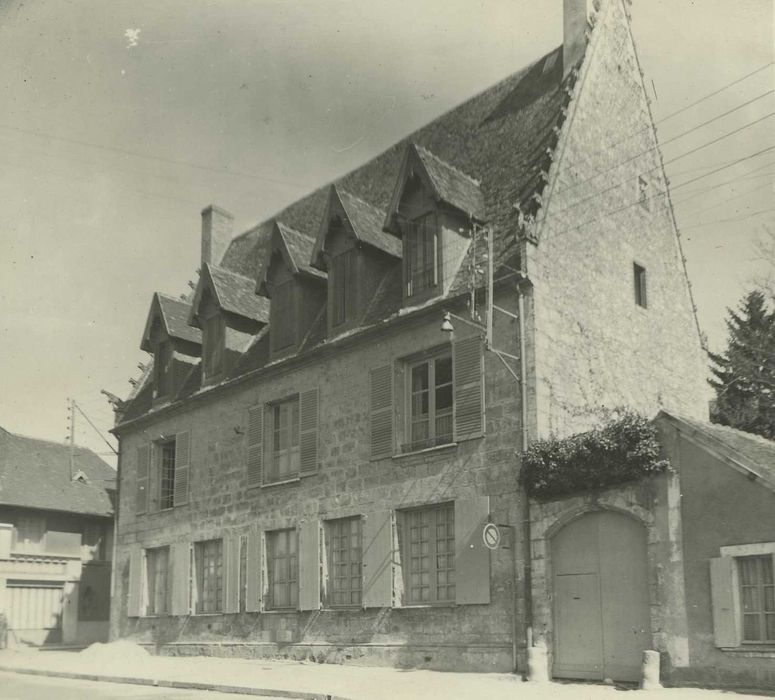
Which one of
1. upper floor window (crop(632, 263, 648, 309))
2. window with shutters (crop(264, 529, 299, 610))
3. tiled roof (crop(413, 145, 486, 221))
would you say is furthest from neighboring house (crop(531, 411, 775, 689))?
window with shutters (crop(264, 529, 299, 610))

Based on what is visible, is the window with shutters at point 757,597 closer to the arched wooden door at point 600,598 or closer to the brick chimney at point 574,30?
the arched wooden door at point 600,598

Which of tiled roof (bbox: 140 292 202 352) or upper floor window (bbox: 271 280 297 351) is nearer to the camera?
upper floor window (bbox: 271 280 297 351)

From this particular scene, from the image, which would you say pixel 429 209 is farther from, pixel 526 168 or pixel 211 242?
pixel 211 242

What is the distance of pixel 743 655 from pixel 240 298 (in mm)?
13676

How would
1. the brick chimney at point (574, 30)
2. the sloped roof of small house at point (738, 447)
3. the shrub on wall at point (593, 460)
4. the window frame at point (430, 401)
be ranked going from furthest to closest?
the brick chimney at point (574, 30) < the window frame at point (430, 401) < the shrub on wall at point (593, 460) < the sloped roof of small house at point (738, 447)

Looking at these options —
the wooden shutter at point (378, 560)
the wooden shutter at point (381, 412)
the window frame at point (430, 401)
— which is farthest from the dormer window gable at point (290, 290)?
the wooden shutter at point (378, 560)

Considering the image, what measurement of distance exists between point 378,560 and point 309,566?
2.00 meters

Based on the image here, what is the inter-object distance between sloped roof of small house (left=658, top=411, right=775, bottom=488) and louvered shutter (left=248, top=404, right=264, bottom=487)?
Answer: 9300 mm

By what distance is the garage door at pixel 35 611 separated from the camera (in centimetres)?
2859

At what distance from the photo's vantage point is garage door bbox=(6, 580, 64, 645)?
28.6 metres

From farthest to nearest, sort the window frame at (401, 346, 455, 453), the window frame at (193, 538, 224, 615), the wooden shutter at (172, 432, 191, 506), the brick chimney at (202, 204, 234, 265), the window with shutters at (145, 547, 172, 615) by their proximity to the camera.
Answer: the brick chimney at (202, 204, 234, 265), the window with shutters at (145, 547, 172, 615), the wooden shutter at (172, 432, 191, 506), the window frame at (193, 538, 224, 615), the window frame at (401, 346, 455, 453)

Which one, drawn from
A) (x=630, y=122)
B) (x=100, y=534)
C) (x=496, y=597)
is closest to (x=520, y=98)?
(x=630, y=122)

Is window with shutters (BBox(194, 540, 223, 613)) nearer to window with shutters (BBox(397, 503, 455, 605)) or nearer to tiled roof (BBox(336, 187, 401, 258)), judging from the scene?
window with shutters (BBox(397, 503, 455, 605))

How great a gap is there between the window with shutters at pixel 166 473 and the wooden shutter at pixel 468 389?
392 inches
